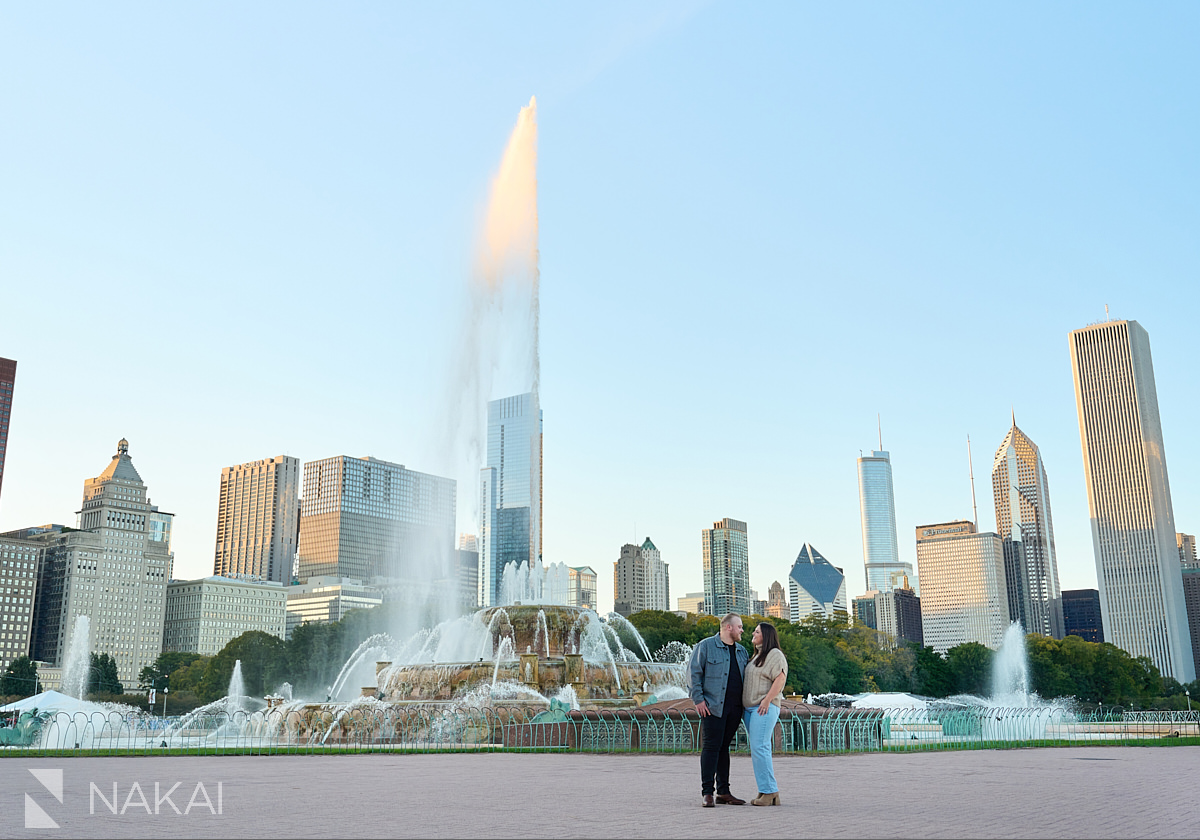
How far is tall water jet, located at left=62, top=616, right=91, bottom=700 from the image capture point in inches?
5782


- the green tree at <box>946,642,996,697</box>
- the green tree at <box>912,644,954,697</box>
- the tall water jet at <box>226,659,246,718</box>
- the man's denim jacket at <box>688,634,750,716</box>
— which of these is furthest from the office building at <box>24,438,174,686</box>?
the man's denim jacket at <box>688,634,750,716</box>

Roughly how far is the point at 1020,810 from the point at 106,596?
207792 mm

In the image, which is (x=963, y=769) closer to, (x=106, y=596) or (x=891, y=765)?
(x=891, y=765)

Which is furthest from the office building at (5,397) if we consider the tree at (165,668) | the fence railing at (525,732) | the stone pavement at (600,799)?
the stone pavement at (600,799)

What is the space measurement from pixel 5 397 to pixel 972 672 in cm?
17727

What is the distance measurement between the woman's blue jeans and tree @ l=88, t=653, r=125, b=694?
145820mm

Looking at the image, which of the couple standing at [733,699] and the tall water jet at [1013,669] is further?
the tall water jet at [1013,669]

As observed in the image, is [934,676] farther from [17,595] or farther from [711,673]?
[17,595]

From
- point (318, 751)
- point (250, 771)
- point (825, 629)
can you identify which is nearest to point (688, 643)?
point (825, 629)

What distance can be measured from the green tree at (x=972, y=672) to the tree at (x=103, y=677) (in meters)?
108

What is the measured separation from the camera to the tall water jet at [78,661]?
482 feet

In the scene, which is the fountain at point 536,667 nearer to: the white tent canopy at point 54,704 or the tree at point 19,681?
the white tent canopy at point 54,704

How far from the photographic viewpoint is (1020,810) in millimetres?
10273

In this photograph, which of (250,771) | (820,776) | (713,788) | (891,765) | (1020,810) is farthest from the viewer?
(891,765)
